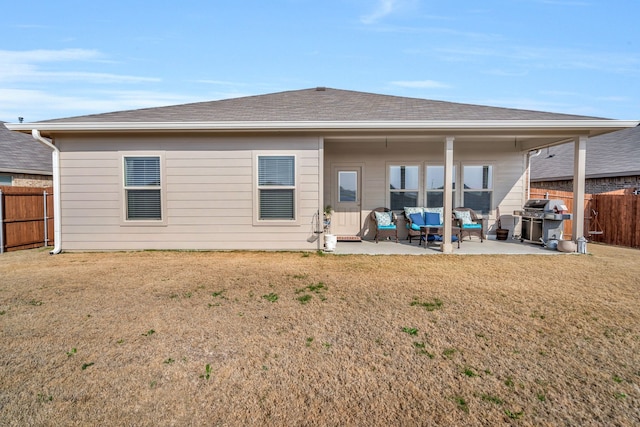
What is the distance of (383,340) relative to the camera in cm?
303

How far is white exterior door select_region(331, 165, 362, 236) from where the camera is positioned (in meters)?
9.35

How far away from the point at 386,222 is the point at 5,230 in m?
8.93

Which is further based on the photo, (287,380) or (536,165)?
(536,165)

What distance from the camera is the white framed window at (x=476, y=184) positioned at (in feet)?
30.8

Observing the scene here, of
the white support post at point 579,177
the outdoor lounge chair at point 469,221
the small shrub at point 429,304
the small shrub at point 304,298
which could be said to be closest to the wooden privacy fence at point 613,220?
the white support post at point 579,177

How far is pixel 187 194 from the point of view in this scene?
7.40m

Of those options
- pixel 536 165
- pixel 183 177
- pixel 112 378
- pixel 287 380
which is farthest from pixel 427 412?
pixel 536 165

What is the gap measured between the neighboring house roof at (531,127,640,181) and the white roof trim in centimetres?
696

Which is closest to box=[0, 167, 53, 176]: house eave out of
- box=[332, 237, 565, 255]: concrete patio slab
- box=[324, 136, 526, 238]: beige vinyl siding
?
box=[324, 136, 526, 238]: beige vinyl siding

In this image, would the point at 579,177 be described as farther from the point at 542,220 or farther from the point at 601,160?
the point at 601,160

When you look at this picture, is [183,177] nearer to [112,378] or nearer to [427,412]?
[112,378]

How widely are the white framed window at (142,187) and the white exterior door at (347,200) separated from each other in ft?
14.0

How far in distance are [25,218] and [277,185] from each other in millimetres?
6395

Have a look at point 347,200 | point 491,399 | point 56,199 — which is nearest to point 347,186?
point 347,200
